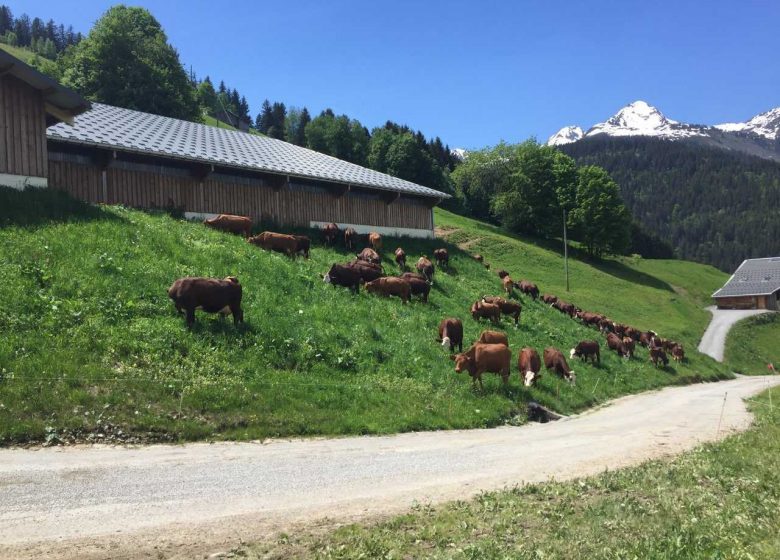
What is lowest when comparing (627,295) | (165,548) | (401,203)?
(627,295)

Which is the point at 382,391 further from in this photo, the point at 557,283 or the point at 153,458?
the point at 557,283

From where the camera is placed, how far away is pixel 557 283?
62219 mm

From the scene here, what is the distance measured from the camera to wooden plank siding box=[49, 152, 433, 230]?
25500mm

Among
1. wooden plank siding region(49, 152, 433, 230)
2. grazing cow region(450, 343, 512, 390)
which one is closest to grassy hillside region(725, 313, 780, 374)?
wooden plank siding region(49, 152, 433, 230)

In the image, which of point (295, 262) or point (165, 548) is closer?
point (165, 548)

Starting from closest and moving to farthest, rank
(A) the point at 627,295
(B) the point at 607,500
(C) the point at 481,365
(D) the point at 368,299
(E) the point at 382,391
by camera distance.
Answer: (B) the point at 607,500 → (E) the point at 382,391 → (C) the point at 481,365 → (D) the point at 368,299 → (A) the point at 627,295

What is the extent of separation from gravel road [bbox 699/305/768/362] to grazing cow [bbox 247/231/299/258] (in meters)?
42.8

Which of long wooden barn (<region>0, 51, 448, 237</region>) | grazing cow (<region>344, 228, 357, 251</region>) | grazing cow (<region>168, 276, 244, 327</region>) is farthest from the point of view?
grazing cow (<region>344, 228, 357, 251</region>)

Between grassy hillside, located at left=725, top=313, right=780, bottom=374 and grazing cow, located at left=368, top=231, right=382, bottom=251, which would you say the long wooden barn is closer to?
grazing cow, located at left=368, top=231, right=382, bottom=251

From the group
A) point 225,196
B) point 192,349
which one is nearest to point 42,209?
point 192,349

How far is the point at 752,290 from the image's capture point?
9162 centimetres

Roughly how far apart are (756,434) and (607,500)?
7349 mm

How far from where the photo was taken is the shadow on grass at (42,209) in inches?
714

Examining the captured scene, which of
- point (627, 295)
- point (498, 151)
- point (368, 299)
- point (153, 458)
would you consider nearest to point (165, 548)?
point (153, 458)
